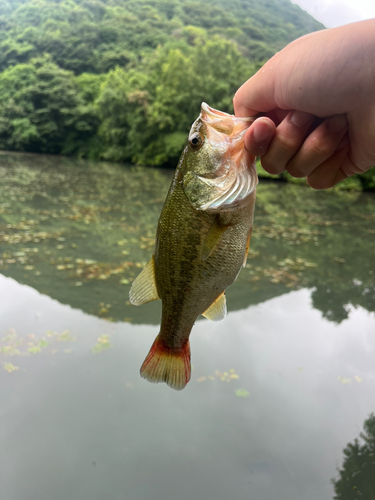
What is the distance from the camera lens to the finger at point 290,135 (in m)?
1.68

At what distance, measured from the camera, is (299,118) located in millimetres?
1670

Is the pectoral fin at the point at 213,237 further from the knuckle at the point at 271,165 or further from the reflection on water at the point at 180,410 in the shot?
the reflection on water at the point at 180,410

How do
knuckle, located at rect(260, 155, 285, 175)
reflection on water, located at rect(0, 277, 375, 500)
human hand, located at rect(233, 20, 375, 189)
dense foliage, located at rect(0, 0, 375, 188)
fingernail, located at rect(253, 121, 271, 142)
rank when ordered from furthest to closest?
dense foliage, located at rect(0, 0, 375, 188), reflection on water, located at rect(0, 277, 375, 500), knuckle, located at rect(260, 155, 285, 175), fingernail, located at rect(253, 121, 271, 142), human hand, located at rect(233, 20, 375, 189)

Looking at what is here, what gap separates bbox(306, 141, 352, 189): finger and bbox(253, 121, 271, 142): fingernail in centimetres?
68

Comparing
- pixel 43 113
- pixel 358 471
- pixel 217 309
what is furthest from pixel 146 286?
pixel 43 113

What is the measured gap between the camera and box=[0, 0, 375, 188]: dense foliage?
32.2 meters

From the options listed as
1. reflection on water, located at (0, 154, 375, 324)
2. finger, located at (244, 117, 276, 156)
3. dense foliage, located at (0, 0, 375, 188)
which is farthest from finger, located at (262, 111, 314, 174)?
dense foliage, located at (0, 0, 375, 188)

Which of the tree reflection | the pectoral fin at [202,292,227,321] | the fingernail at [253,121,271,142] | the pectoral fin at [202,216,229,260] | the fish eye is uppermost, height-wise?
the fingernail at [253,121,271,142]

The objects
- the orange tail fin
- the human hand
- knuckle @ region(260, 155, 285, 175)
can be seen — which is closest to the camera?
the human hand

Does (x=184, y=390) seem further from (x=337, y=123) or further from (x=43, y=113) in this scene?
(x=43, y=113)

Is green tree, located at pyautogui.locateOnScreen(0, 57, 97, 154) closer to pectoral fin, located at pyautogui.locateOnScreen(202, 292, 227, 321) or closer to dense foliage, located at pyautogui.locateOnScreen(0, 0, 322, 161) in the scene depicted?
dense foliage, located at pyautogui.locateOnScreen(0, 0, 322, 161)

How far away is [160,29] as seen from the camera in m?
74.6

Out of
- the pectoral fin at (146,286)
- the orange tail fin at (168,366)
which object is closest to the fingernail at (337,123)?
the pectoral fin at (146,286)

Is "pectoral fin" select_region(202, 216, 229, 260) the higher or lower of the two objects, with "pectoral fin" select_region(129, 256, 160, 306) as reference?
higher
